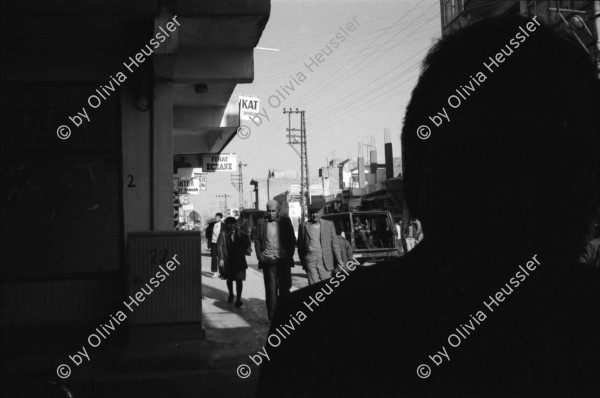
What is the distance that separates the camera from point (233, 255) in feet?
35.5

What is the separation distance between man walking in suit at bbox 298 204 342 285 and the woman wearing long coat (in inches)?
71.8

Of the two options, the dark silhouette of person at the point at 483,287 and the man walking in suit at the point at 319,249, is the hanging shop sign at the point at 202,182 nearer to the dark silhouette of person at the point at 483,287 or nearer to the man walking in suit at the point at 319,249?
the man walking in suit at the point at 319,249

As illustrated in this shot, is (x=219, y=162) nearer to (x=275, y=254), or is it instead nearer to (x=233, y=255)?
(x=233, y=255)

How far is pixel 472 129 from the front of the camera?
0.89 m

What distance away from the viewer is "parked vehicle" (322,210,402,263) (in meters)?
17.6

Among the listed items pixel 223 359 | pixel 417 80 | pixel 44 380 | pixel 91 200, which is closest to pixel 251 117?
pixel 91 200

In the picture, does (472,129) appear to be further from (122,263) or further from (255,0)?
(122,263)

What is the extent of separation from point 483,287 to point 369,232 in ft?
61.9

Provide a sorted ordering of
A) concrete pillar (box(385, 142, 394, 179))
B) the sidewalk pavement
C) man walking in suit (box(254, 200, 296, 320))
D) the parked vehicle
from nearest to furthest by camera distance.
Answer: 1. the sidewalk pavement
2. man walking in suit (box(254, 200, 296, 320))
3. the parked vehicle
4. concrete pillar (box(385, 142, 394, 179))

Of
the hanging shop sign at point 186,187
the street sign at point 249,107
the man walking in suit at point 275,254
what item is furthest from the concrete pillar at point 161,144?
the hanging shop sign at point 186,187

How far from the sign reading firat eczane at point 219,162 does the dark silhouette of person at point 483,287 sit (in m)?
14.4

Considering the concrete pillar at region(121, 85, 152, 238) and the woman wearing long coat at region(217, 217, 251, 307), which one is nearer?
the concrete pillar at region(121, 85, 152, 238)

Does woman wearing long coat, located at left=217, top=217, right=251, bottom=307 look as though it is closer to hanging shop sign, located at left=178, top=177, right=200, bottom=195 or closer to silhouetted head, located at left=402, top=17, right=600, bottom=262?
silhouetted head, located at left=402, top=17, right=600, bottom=262

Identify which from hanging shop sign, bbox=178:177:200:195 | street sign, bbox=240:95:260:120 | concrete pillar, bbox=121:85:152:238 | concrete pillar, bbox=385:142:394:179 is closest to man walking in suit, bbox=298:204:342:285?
concrete pillar, bbox=121:85:152:238
